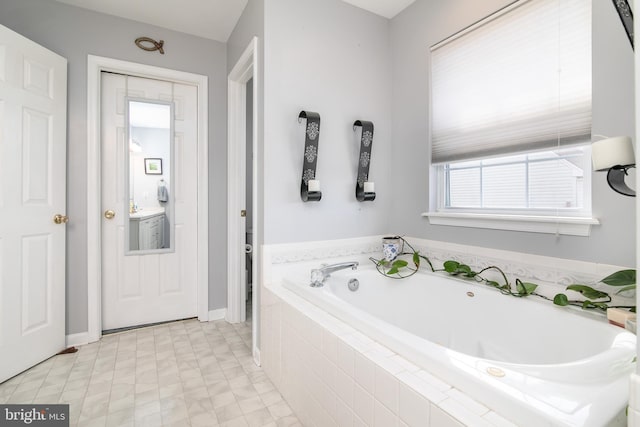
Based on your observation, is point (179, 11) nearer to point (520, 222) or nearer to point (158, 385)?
point (158, 385)

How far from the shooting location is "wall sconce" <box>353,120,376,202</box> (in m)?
2.18

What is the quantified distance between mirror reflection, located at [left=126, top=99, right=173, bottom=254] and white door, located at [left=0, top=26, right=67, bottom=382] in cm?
45

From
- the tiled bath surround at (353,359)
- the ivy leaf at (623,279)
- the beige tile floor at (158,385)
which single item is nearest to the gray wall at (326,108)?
the tiled bath surround at (353,359)

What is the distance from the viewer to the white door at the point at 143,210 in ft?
8.00

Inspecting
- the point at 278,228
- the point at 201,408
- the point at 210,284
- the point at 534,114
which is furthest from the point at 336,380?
the point at 210,284

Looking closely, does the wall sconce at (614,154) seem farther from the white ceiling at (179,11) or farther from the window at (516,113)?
the white ceiling at (179,11)

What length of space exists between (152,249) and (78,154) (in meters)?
0.90

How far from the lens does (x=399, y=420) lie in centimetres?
87

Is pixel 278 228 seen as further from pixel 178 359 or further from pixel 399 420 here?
pixel 399 420

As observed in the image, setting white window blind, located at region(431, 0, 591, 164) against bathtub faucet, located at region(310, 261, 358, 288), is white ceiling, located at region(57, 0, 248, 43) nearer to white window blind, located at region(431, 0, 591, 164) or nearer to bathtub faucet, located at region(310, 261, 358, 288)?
white window blind, located at region(431, 0, 591, 164)

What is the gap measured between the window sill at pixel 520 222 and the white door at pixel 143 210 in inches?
81.9

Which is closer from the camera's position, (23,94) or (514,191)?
(514,191)

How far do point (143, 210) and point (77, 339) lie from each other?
1.05m

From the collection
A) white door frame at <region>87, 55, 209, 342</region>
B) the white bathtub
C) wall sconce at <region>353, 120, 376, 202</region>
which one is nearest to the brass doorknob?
white door frame at <region>87, 55, 209, 342</region>
